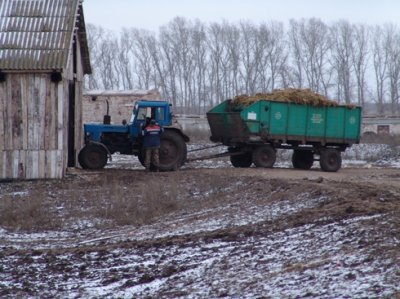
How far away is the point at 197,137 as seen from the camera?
48.1 meters

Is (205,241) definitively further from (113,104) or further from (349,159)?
(113,104)

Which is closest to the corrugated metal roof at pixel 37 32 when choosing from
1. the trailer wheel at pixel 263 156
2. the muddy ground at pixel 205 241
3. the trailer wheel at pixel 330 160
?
the muddy ground at pixel 205 241

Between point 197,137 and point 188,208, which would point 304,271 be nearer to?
point 188,208

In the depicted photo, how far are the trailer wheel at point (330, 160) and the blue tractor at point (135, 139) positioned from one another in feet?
14.4

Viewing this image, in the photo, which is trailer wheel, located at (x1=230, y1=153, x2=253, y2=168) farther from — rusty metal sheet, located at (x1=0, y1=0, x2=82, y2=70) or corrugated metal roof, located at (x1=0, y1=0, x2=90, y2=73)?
rusty metal sheet, located at (x1=0, y1=0, x2=82, y2=70)

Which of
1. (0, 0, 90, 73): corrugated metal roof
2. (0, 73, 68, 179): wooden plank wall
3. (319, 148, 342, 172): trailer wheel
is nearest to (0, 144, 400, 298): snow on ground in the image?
(0, 73, 68, 179): wooden plank wall

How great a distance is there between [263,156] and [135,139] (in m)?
3.98

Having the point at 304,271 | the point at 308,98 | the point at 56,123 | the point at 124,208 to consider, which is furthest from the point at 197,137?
the point at 304,271

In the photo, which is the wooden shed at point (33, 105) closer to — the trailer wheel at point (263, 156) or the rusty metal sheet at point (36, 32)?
the rusty metal sheet at point (36, 32)

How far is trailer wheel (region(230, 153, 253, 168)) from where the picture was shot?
26.4 m

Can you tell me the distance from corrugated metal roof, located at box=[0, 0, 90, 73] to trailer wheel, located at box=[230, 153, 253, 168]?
6632mm

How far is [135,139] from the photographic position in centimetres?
2455

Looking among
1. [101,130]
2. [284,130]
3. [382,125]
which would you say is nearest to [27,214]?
[101,130]

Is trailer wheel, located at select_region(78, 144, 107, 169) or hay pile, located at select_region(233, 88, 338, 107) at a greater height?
hay pile, located at select_region(233, 88, 338, 107)
